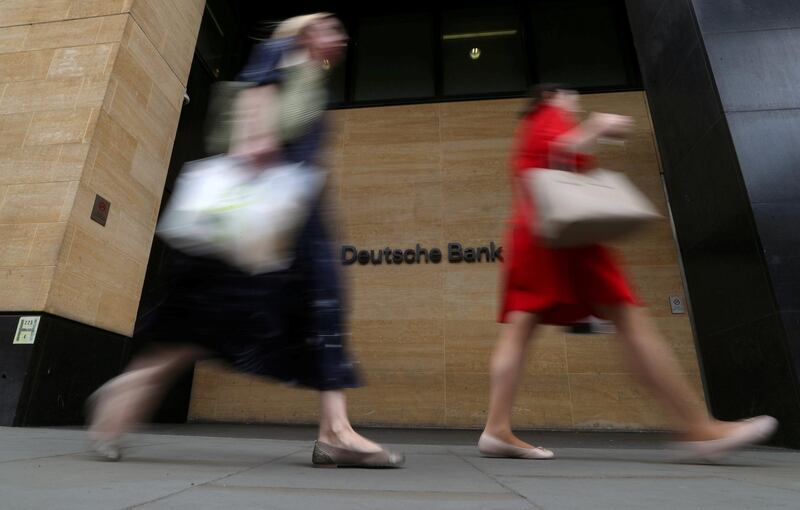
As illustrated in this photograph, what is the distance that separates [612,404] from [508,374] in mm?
3706

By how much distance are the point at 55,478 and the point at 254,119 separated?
1186mm

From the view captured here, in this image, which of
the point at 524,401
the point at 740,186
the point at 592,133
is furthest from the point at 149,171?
the point at 740,186

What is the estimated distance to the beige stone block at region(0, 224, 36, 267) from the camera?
3.75 metres

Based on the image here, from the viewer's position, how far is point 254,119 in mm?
1729

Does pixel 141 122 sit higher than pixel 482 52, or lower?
lower

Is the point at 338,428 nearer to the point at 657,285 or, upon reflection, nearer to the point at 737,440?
the point at 737,440

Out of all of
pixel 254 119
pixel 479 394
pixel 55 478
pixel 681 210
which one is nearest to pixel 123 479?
pixel 55 478

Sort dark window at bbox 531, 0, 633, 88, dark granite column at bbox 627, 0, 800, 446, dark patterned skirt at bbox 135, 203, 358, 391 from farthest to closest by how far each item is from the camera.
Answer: dark window at bbox 531, 0, 633, 88
dark granite column at bbox 627, 0, 800, 446
dark patterned skirt at bbox 135, 203, 358, 391

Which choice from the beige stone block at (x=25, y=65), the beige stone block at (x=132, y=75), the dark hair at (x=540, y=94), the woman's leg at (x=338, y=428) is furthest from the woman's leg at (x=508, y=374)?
the beige stone block at (x=25, y=65)

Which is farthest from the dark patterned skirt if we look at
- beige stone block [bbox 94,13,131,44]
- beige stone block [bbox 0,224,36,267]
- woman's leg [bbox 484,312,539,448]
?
beige stone block [bbox 94,13,131,44]

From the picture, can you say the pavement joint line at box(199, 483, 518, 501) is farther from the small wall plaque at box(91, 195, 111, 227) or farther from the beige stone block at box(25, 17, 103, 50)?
the beige stone block at box(25, 17, 103, 50)

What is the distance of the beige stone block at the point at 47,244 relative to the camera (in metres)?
3.71

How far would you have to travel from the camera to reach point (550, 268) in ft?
6.75

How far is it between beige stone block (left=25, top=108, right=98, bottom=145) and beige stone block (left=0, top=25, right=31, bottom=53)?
900mm
